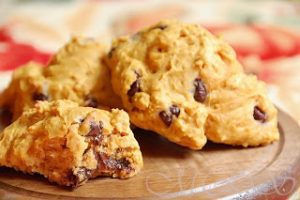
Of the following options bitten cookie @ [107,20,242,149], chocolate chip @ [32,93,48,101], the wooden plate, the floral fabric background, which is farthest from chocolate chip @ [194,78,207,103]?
the floral fabric background

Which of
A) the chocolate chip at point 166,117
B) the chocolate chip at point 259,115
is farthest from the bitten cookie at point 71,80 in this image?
the chocolate chip at point 259,115

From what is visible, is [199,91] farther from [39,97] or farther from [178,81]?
[39,97]

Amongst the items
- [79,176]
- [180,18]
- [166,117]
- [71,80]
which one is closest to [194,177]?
[166,117]

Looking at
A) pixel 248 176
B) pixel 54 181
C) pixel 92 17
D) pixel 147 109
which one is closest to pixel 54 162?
pixel 54 181

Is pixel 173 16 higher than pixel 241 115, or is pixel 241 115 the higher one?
pixel 241 115

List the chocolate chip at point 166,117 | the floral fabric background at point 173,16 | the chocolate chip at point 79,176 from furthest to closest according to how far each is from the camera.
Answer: the floral fabric background at point 173,16 < the chocolate chip at point 166,117 < the chocolate chip at point 79,176

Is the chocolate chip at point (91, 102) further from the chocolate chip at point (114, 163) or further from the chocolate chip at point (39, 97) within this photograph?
the chocolate chip at point (114, 163)

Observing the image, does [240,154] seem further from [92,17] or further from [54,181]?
[92,17]

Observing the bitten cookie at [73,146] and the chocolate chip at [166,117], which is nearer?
the bitten cookie at [73,146]
